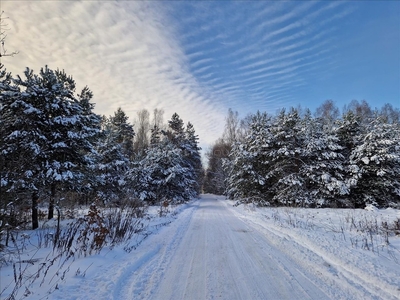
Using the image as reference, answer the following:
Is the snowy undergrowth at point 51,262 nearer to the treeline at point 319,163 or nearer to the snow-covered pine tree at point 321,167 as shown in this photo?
the treeline at point 319,163

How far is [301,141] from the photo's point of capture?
18.7 m

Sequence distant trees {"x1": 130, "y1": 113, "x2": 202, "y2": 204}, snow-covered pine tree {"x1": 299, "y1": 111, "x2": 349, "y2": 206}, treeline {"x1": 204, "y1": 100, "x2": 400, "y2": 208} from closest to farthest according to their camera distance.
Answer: treeline {"x1": 204, "y1": 100, "x2": 400, "y2": 208} → snow-covered pine tree {"x1": 299, "y1": 111, "x2": 349, "y2": 206} → distant trees {"x1": 130, "y1": 113, "x2": 202, "y2": 204}

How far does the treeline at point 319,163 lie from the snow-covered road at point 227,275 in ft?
40.0

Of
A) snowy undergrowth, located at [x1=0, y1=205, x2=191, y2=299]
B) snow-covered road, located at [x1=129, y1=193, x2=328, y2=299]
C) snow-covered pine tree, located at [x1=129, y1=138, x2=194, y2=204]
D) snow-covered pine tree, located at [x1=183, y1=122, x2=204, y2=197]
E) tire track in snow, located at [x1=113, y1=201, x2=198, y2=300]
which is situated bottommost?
snow-covered road, located at [x1=129, y1=193, x2=328, y2=299]

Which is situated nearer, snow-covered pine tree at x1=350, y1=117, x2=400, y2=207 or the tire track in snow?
the tire track in snow

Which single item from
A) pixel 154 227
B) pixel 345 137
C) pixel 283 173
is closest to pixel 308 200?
pixel 283 173

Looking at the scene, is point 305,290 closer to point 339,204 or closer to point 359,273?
point 359,273

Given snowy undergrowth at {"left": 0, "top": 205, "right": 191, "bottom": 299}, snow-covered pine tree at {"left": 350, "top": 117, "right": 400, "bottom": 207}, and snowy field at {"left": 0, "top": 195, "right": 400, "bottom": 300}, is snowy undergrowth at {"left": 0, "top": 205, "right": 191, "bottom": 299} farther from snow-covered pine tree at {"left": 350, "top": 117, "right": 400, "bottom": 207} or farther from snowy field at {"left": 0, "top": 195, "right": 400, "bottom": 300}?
snow-covered pine tree at {"left": 350, "top": 117, "right": 400, "bottom": 207}

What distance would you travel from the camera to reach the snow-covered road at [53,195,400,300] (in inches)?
132

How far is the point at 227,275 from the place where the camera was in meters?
4.11

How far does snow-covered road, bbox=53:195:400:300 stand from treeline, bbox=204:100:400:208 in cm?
1219

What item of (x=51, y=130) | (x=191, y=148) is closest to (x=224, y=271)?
(x=51, y=130)

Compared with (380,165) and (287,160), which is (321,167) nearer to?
(287,160)

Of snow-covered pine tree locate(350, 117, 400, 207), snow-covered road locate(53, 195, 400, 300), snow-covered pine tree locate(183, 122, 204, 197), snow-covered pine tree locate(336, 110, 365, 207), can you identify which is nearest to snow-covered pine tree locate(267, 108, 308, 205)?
snow-covered pine tree locate(336, 110, 365, 207)
